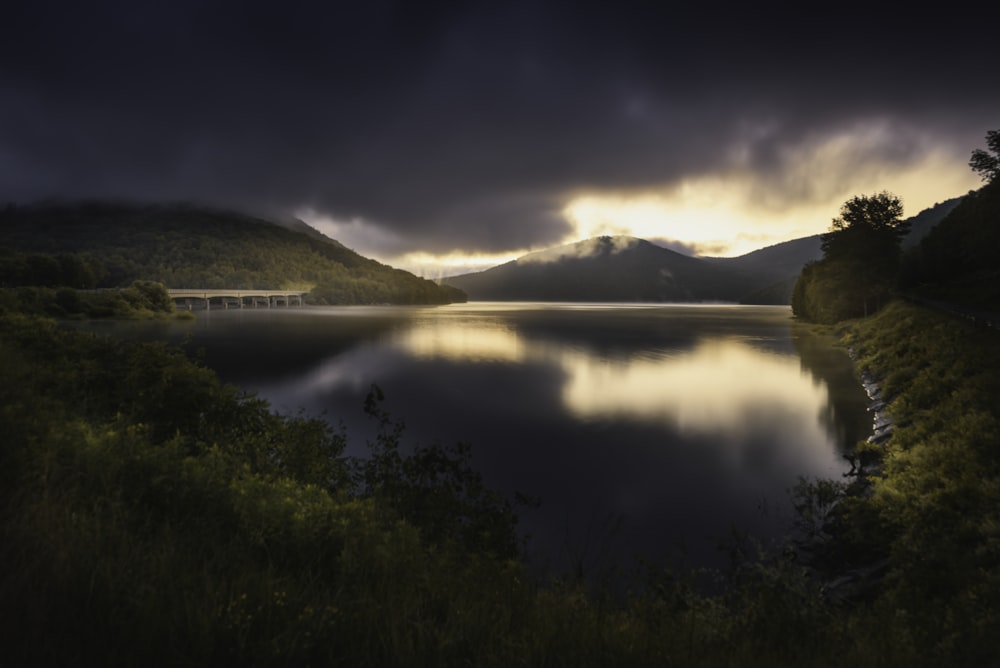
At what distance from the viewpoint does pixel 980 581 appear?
902 centimetres

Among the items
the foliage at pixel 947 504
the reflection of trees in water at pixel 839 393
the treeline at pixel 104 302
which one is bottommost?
the reflection of trees in water at pixel 839 393

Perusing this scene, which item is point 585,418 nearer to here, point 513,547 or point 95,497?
point 513,547

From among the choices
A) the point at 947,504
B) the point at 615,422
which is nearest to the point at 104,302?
the point at 615,422

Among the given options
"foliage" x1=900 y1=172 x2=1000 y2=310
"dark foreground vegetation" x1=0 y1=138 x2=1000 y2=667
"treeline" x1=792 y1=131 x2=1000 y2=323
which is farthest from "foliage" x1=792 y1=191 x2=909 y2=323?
"dark foreground vegetation" x1=0 y1=138 x2=1000 y2=667

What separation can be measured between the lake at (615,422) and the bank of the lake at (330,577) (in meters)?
2.13

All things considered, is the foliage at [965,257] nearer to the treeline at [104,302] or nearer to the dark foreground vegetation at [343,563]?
the dark foreground vegetation at [343,563]

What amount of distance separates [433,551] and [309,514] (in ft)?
7.49

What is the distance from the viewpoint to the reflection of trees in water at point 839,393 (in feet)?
86.9

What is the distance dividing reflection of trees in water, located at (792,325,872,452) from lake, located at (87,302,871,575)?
0.14 meters

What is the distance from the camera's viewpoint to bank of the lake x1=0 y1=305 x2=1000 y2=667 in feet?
13.3

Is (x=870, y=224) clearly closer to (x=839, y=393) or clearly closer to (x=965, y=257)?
(x=965, y=257)

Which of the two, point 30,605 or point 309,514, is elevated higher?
point 30,605

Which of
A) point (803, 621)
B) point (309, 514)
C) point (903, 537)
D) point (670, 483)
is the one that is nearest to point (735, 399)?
point (670, 483)

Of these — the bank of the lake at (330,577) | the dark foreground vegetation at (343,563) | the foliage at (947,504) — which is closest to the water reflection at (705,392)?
the foliage at (947,504)
